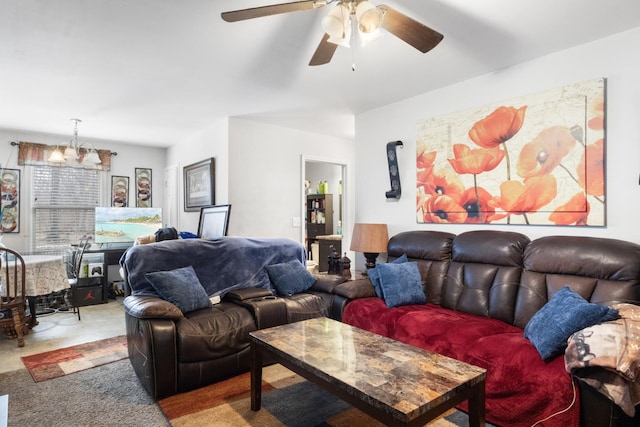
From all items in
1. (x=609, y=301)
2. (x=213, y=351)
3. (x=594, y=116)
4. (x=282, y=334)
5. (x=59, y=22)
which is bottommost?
(x=213, y=351)

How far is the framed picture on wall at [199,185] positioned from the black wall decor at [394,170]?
2.26 metres

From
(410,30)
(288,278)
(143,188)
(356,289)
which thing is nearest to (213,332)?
(288,278)

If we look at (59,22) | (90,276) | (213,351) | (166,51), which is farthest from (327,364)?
(90,276)

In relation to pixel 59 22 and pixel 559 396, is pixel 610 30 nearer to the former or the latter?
pixel 559 396

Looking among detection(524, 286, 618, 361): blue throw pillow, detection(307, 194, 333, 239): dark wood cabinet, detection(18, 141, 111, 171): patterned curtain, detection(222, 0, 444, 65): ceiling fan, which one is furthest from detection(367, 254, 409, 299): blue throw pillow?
detection(18, 141, 111, 171): patterned curtain

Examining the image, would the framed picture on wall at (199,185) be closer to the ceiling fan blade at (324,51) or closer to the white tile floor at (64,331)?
the white tile floor at (64,331)

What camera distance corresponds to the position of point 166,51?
264cm

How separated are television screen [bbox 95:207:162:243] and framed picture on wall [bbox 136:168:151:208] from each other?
55cm

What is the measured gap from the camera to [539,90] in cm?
285

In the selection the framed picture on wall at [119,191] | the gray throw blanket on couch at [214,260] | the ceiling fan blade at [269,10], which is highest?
the ceiling fan blade at [269,10]

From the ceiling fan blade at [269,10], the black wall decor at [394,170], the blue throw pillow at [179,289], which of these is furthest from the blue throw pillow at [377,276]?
the ceiling fan blade at [269,10]

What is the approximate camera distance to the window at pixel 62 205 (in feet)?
17.0

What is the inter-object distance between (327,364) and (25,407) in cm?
197

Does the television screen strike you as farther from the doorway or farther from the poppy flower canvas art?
the poppy flower canvas art
